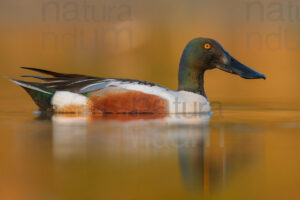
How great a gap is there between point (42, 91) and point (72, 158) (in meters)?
3.73

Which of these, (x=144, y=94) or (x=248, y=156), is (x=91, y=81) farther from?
(x=248, y=156)

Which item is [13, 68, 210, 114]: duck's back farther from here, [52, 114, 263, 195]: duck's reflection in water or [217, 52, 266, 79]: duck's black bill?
[217, 52, 266, 79]: duck's black bill

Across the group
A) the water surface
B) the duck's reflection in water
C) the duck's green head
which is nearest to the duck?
the duck's green head

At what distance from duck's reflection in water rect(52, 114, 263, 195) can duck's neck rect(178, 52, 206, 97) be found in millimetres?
715

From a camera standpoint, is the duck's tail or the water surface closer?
the water surface

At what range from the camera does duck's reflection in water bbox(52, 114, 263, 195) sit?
5.68 m

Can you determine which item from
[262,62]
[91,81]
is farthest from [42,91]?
[262,62]

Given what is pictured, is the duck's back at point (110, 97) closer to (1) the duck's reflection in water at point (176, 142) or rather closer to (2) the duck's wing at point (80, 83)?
(2) the duck's wing at point (80, 83)

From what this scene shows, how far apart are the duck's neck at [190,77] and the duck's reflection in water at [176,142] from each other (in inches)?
28.1

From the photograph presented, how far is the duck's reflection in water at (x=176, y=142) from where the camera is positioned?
18.6 feet

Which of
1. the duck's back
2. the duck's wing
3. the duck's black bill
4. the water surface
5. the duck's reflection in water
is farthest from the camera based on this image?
the duck's black bill

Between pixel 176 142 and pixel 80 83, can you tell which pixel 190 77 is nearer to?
pixel 80 83

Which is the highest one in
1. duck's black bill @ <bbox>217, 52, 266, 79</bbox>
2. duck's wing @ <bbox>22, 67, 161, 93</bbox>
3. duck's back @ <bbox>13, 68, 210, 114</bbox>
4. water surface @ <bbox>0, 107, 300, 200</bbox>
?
duck's black bill @ <bbox>217, 52, 266, 79</bbox>

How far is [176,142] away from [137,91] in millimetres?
2448
